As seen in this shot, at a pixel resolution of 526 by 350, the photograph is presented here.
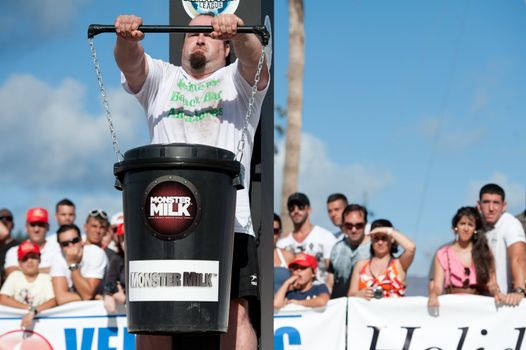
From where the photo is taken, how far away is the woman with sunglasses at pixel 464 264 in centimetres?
761

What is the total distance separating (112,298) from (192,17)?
372cm

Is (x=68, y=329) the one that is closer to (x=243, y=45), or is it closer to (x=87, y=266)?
(x=87, y=266)

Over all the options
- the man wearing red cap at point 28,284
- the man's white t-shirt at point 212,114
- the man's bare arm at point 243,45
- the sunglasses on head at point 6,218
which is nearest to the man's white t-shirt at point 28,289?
the man wearing red cap at point 28,284

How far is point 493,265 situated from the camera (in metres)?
7.53

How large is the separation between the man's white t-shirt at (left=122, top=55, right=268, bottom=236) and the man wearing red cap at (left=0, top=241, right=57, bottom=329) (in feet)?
14.4

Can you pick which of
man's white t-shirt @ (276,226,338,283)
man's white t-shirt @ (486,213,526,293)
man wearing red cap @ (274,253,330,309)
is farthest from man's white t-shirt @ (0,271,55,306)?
man's white t-shirt @ (486,213,526,293)

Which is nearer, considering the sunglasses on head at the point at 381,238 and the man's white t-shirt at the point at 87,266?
the sunglasses on head at the point at 381,238

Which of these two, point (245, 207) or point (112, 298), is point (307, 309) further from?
point (245, 207)

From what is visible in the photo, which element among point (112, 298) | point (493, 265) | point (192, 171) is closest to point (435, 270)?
point (493, 265)

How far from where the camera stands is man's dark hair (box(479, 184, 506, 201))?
802 cm

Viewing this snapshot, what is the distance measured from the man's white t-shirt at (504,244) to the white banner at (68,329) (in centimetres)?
317

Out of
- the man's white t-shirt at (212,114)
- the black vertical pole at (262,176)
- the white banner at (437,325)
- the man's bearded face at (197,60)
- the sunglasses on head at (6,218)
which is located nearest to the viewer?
the man's white t-shirt at (212,114)

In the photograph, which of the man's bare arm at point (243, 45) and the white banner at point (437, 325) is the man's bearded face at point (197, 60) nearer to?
the man's bare arm at point (243, 45)

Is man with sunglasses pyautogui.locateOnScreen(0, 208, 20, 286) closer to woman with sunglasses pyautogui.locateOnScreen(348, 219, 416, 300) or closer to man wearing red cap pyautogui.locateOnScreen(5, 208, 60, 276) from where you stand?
man wearing red cap pyautogui.locateOnScreen(5, 208, 60, 276)
